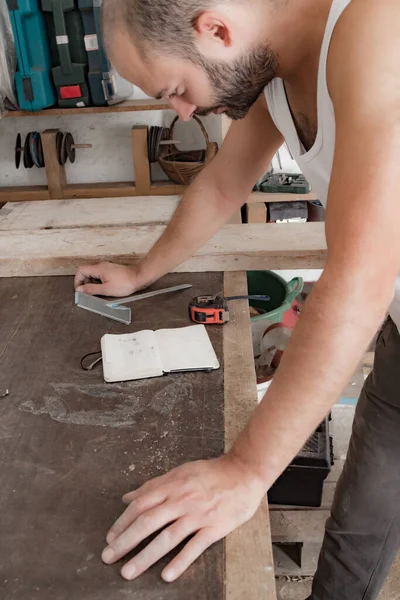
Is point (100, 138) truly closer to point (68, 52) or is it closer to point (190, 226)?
point (68, 52)

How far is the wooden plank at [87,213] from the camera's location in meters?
1.88

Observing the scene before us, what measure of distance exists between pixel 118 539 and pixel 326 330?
416 mm

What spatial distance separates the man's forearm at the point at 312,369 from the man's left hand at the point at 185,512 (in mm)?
38

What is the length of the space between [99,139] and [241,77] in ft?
7.05

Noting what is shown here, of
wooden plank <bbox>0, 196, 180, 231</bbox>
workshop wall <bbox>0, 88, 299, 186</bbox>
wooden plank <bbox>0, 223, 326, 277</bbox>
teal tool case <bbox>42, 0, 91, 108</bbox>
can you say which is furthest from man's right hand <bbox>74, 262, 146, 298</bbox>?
workshop wall <bbox>0, 88, 299, 186</bbox>

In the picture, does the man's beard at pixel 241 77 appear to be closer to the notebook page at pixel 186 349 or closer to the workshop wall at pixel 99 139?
the notebook page at pixel 186 349

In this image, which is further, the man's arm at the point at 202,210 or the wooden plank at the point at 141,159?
the wooden plank at the point at 141,159

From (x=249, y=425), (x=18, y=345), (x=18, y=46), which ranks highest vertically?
(x=18, y=46)

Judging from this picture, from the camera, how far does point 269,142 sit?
4.58ft

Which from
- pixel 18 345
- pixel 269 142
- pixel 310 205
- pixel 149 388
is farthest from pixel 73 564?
pixel 310 205

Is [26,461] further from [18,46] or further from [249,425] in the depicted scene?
[18,46]

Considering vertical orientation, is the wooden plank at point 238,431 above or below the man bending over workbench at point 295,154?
below

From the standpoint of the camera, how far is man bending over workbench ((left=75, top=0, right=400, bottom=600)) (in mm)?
729

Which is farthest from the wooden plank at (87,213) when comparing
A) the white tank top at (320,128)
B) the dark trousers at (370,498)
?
the dark trousers at (370,498)
